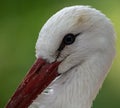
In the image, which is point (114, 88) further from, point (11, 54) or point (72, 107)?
point (72, 107)

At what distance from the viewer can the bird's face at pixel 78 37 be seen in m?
2.15

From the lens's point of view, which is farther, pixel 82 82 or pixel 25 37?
pixel 25 37

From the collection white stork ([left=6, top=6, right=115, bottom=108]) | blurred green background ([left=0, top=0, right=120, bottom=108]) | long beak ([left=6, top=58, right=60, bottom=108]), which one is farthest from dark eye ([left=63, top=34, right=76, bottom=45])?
blurred green background ([left=0, top=0, right=120, bottom=108])

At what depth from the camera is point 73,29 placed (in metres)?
2.17

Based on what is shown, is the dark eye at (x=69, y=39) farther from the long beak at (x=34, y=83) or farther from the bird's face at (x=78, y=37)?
the long beak at (x=34, y=83)

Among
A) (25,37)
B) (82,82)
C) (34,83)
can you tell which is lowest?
(25,37)

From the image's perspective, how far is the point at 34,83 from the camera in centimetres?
215

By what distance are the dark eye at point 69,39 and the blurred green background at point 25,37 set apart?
7.21 ft

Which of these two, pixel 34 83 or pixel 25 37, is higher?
pixel 34 83

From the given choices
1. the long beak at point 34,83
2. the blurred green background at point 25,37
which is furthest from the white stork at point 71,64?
the blurred green background at point 25,37

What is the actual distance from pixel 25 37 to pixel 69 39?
2.77 meters

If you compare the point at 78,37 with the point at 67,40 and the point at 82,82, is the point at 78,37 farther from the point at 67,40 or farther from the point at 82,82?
the point at 82,82

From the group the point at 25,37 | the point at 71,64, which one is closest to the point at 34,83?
the point at 71,64

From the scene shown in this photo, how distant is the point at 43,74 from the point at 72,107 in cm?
21
